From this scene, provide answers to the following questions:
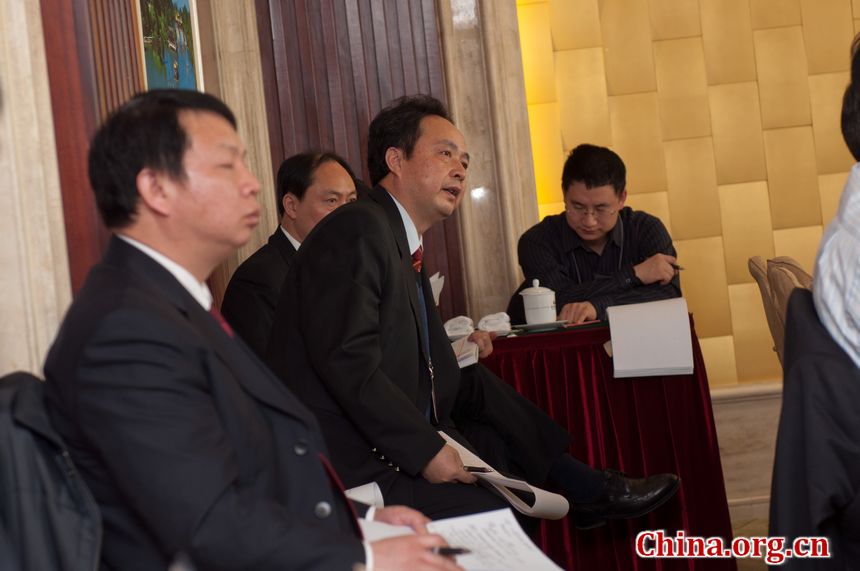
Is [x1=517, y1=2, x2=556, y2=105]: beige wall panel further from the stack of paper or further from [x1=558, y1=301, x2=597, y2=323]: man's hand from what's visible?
the stack of paper

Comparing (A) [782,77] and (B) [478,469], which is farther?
(A) [782,77]

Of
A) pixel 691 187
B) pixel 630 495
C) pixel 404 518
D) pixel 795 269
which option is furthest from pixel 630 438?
pixel 691 187

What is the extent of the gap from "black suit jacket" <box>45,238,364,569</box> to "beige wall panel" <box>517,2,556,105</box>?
4.31 meters

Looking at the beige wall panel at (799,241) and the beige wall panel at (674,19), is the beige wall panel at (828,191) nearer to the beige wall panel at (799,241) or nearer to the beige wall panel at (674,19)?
the beige wall panel at (799,241)

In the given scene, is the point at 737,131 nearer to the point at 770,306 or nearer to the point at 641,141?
the point at 641,141

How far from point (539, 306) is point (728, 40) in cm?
261

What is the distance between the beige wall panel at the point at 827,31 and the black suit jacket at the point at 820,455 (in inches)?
168

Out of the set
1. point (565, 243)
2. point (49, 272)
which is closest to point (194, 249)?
point (49, 272)

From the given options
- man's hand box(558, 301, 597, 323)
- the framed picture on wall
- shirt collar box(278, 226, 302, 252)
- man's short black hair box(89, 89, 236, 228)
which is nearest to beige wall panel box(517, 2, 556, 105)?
the framed picture on wall

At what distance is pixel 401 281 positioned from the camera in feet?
9.02

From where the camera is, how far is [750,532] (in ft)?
15.9

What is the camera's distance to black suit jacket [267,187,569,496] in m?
2.55

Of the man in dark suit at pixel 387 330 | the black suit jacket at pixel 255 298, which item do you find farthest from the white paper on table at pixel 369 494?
the black suit jacket at pixel 255 298

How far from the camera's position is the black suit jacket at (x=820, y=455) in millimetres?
1802
